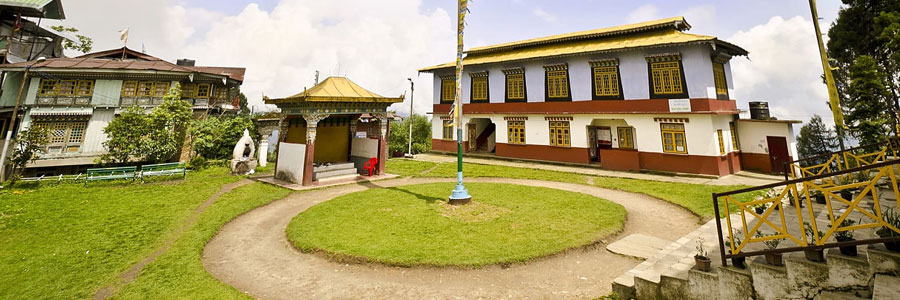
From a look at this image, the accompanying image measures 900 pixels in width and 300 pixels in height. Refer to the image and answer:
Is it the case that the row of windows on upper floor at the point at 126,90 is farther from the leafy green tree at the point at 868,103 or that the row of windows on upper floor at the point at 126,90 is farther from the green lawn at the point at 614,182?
the leafy green tree at the point at 868,103

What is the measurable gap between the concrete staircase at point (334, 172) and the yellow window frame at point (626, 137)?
16.7 meters

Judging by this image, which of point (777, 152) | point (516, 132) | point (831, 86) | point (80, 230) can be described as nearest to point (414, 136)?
point (516, 132)

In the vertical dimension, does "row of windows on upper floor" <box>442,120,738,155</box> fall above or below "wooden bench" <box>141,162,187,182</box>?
above

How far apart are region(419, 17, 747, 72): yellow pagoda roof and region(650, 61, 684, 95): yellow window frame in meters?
1.22

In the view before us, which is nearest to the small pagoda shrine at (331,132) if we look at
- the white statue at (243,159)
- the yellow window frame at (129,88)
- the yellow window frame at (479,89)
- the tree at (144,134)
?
the white statue at (243,159)

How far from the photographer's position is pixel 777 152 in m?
16.8

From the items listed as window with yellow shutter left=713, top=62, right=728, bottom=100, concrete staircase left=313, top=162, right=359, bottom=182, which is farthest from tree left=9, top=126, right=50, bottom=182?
window with yellow shutter left=713, top=62, right=728, bottom=100

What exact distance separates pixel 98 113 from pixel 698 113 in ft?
121

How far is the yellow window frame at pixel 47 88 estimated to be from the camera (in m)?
20.0

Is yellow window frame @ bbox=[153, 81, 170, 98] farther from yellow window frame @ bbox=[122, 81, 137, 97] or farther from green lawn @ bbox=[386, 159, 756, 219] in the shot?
green lawn @ bbox=[386, 159, 756, 219]

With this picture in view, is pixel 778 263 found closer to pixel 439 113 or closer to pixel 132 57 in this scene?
pixel 439 113

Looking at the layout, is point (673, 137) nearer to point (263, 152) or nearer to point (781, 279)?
point (781, 279)

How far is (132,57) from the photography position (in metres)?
27.4

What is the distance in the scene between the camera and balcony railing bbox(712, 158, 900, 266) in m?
3.20
